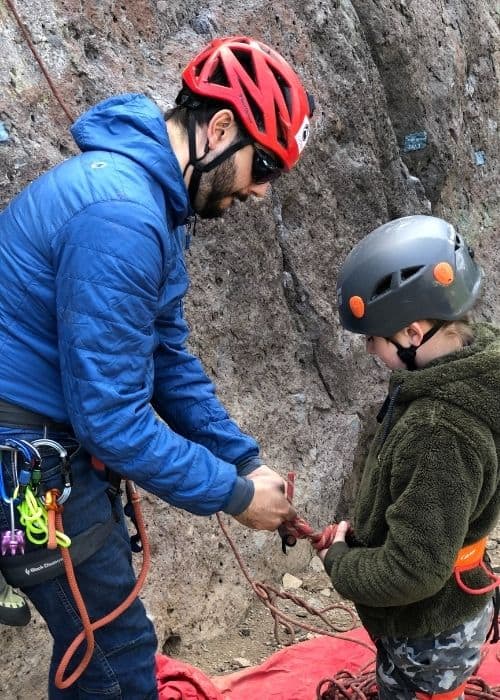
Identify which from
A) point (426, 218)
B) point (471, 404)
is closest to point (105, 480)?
point (471, 404)

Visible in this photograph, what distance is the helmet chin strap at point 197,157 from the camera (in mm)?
2281

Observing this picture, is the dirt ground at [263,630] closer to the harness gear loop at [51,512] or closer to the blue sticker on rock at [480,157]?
the harness gear loop at [51,512]

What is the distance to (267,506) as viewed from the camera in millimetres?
2512

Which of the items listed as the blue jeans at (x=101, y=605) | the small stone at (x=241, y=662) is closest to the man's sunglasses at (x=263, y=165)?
the blue jeans at (x=101, y=605)

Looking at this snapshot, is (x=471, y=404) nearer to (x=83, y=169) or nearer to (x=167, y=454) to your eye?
(x=167, y=454)

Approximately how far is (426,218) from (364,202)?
3.15 metres

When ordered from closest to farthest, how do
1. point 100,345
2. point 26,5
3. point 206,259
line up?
1. point 100,345
2. point 26,5
3. point 206,259

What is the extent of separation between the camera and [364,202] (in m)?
5.73

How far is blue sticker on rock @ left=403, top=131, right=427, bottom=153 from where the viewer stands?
6.51 meters

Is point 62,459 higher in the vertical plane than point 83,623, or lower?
higher

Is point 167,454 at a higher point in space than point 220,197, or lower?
lower

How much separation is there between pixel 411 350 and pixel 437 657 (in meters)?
1.02

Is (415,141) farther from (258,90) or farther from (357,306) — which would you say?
(258,90)

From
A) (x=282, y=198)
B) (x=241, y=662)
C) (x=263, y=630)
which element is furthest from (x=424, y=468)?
(x=282, y=198)
